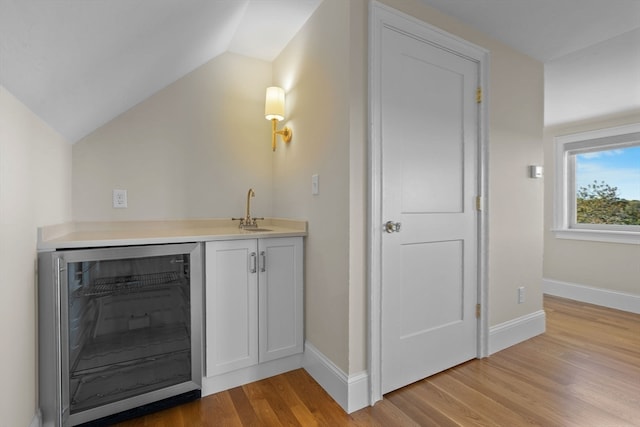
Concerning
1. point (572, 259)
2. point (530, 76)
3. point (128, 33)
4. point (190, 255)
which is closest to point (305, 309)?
point (190, 255)

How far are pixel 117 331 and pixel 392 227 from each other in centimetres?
159

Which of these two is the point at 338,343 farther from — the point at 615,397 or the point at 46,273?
the point at 615,397

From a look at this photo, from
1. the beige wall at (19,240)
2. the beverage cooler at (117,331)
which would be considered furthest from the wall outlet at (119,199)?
the beverage cooler at (117,331)

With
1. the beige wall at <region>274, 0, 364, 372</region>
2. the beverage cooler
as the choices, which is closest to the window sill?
the beige wall at <region>274, 0, 364, 372</region>

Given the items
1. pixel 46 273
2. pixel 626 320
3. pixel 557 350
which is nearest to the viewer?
pixel 46 273

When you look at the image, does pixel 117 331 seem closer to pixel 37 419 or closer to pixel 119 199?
pixel 37 419

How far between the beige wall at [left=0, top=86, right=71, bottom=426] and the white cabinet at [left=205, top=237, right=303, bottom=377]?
74cm

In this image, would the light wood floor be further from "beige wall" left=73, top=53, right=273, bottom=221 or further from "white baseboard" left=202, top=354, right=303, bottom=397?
"beige wall" left=73, top=53, right=273, bottom=221

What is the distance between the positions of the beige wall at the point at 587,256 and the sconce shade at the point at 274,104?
12.5 ft

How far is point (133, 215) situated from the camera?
2.09 m

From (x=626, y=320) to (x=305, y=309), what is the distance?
130 inches

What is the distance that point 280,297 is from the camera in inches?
78.5

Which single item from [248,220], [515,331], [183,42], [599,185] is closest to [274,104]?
[183,42]

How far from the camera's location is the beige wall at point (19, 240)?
1.06 m
